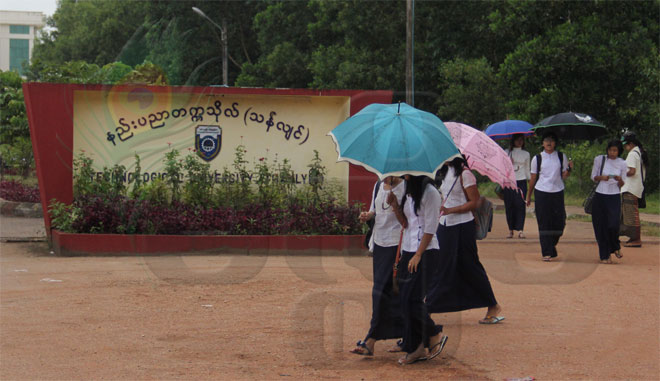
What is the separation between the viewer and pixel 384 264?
5.96 meters

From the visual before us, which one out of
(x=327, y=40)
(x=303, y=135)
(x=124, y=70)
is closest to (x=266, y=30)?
(x=327, y=40)

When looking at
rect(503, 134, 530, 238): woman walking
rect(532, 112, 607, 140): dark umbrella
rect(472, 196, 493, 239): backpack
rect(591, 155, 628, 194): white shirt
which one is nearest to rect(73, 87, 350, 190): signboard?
rect(503, 134, 530, 238): woman walking

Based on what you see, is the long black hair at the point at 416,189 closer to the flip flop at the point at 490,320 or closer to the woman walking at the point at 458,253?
the woman walking at the point at 458,253

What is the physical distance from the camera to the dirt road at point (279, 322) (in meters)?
5.77

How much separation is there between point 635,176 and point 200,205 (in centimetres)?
639

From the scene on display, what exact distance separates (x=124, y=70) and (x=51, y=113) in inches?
418

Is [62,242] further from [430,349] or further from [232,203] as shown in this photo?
[430,349]

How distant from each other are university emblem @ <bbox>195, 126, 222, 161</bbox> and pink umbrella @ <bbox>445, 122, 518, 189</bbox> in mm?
6894

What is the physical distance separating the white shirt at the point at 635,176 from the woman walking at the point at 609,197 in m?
0.61

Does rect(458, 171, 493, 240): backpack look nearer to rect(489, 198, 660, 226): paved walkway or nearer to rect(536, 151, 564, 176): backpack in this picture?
rect(536, 151, 564, 176): backpack

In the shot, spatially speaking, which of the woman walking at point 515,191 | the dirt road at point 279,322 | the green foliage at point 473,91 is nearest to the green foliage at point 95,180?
the dirt road at point 279,322

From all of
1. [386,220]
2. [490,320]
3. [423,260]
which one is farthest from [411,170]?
[490,320]

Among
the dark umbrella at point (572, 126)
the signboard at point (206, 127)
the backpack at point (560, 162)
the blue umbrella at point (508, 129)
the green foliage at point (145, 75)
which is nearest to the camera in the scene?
the backpack at point (560, 162)

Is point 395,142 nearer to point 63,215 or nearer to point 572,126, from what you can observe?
point 572,126
